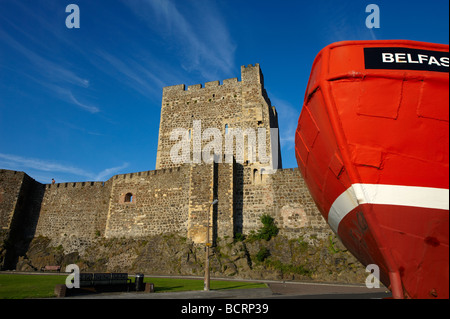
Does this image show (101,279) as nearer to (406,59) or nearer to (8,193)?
(406,59)

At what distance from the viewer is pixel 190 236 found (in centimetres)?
2012

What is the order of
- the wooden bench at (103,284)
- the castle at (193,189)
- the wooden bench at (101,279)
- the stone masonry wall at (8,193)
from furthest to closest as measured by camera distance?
the stone masonry wall at (8,193) < the castle at (193,189) < the wooden bench at (101,279) < the wooden bench at (103,284)

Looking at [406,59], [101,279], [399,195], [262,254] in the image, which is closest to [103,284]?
[101,279]

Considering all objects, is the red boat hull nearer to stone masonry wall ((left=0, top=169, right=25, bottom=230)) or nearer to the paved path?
the paved path

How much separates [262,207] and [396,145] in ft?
53.3

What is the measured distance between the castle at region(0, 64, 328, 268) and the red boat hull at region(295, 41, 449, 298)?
14.6 meters

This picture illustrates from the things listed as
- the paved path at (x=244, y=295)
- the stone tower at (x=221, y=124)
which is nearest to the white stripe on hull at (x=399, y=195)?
the paved path at (x=244, y=295)

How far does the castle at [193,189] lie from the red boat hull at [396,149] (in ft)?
47.8

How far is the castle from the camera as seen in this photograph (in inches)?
816

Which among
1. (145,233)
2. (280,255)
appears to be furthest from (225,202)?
(145,233)

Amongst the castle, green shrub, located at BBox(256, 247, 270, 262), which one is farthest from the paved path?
the castle

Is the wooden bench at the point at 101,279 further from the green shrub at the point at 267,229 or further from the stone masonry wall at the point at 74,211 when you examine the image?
the stone masonry wall at the point at 74,211

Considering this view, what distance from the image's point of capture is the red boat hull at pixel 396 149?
5.24 meters

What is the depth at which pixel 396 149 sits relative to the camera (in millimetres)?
5496
